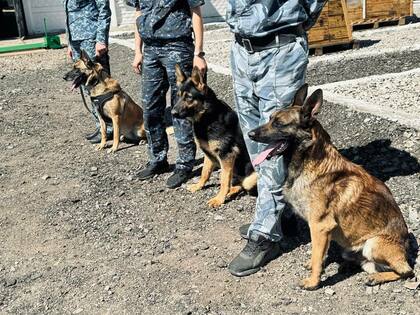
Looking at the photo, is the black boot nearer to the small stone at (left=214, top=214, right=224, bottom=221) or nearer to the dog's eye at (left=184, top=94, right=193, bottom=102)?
the dog's eye at (left=184, top=94, right=193, bottom=102)

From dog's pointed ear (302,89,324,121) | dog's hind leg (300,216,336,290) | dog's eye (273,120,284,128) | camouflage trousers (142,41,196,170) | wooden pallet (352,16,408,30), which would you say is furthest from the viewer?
wooden pallet (352,16,408,30)

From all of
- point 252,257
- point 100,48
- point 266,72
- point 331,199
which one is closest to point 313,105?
point 266,72

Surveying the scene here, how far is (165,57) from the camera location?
487cm

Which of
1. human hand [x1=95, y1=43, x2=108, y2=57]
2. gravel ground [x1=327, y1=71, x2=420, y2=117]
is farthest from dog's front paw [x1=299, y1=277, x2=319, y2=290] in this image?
human hand [x1=95, y1=43, x2=108, y2=57]

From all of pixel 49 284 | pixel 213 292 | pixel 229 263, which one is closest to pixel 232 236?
pixel 229 263

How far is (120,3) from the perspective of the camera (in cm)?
1623

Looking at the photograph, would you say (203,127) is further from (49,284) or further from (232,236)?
(49,284)

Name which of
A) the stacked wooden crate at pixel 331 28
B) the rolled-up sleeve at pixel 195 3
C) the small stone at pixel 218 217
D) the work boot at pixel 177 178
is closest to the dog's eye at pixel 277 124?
the small stone at pixel 218 217

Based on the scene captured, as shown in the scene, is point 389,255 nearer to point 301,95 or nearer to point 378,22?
point 301,95

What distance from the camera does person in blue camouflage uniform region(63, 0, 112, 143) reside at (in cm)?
620

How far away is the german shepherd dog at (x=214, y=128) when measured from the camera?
4.70 meters

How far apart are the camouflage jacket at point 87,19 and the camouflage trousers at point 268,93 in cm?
301

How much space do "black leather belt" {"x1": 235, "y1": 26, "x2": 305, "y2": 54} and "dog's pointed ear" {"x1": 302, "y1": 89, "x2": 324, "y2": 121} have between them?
0.48 m

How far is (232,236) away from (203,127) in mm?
1099
